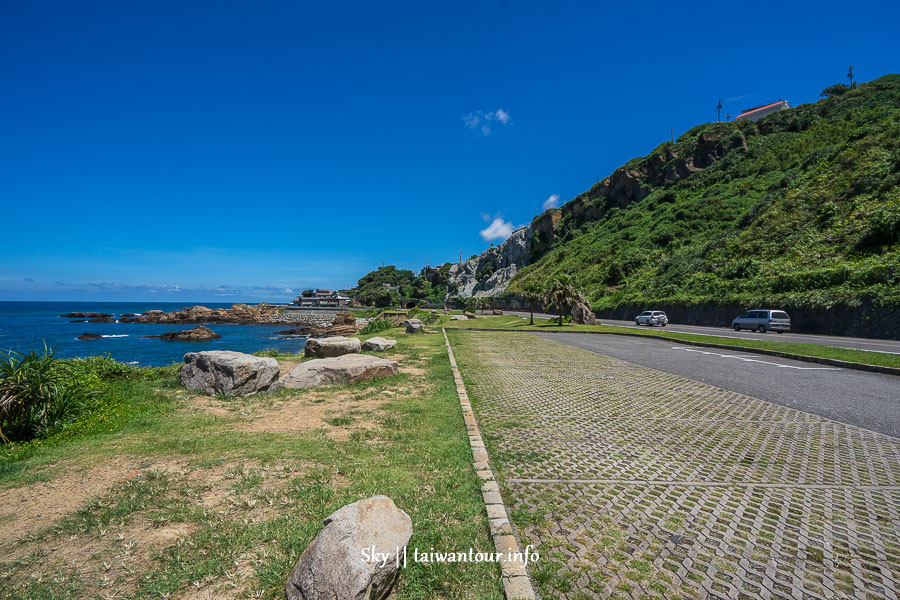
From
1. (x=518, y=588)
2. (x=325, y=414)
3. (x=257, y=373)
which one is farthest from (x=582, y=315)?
(x=518, y=588)

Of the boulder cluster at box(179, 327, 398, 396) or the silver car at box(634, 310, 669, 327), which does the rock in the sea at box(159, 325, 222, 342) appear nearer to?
the boulder cluster at box(179, 327, 398, 396)

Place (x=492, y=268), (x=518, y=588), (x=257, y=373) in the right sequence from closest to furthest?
1. (x=518, y=588)
2. (x=257, y=373)
3. (x=492, y=268)

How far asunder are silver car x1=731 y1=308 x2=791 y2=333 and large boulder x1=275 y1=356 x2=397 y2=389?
26.2 metres

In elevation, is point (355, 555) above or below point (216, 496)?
above

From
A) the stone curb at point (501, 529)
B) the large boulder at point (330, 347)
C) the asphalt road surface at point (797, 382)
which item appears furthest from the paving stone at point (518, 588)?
the large boulder at point (330, 347)

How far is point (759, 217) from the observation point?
37.8 meters

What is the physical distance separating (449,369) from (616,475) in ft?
26.1

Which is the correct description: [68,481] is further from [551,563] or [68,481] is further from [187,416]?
[551,563]

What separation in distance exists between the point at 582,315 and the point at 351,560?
36043 millimetres

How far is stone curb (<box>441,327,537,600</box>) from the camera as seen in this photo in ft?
9.43

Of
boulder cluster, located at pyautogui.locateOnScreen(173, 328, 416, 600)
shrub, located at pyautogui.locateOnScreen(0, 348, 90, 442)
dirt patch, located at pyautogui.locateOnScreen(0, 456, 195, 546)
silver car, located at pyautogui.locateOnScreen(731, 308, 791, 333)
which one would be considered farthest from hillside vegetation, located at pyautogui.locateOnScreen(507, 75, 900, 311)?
shrub, located at pyautogui.locateOnScreen(0, 348, 90, 442)

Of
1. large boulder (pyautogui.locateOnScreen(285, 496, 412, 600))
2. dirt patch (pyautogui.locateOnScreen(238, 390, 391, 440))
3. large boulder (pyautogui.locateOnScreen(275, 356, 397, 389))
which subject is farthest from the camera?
large boulder (pyautogui.locateOnScreen(275, 356, 397, 389))

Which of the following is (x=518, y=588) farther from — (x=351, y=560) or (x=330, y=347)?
(x=330, y=347)

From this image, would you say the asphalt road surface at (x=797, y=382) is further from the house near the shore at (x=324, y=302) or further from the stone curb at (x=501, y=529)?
the house near the shore at (x=324, y=302)
